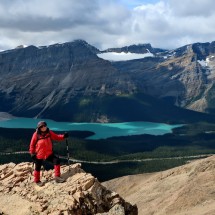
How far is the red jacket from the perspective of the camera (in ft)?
110

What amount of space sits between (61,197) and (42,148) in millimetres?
4559

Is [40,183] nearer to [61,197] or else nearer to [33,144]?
[33,144]

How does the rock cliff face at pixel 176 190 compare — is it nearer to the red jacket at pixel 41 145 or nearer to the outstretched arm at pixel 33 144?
the red jacket at pixel 41 145

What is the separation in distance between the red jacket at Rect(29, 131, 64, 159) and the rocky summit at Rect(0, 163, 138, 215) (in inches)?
85.5

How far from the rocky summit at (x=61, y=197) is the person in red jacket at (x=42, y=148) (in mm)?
767

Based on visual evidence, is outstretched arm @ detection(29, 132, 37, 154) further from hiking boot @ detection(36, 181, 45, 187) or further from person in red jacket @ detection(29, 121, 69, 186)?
hiking boot @ detection(36, 181, 45, 187)

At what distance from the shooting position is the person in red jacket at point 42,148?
3347cm

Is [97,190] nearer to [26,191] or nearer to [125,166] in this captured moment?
[26,191]

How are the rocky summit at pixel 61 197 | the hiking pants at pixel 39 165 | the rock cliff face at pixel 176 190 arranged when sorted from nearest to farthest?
the rocky summit at pixel 61 197 → the hiking pants at pixel 39 165 → the rock cliff face at pixel 176 190

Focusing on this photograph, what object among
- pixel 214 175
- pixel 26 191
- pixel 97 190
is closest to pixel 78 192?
pixel 97 190

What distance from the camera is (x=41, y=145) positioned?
111 ft

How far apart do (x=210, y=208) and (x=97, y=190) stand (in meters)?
22.2

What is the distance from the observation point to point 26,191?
33.1 metres

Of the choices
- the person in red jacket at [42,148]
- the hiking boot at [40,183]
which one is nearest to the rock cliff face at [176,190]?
the person in red jacket at [42,148]
